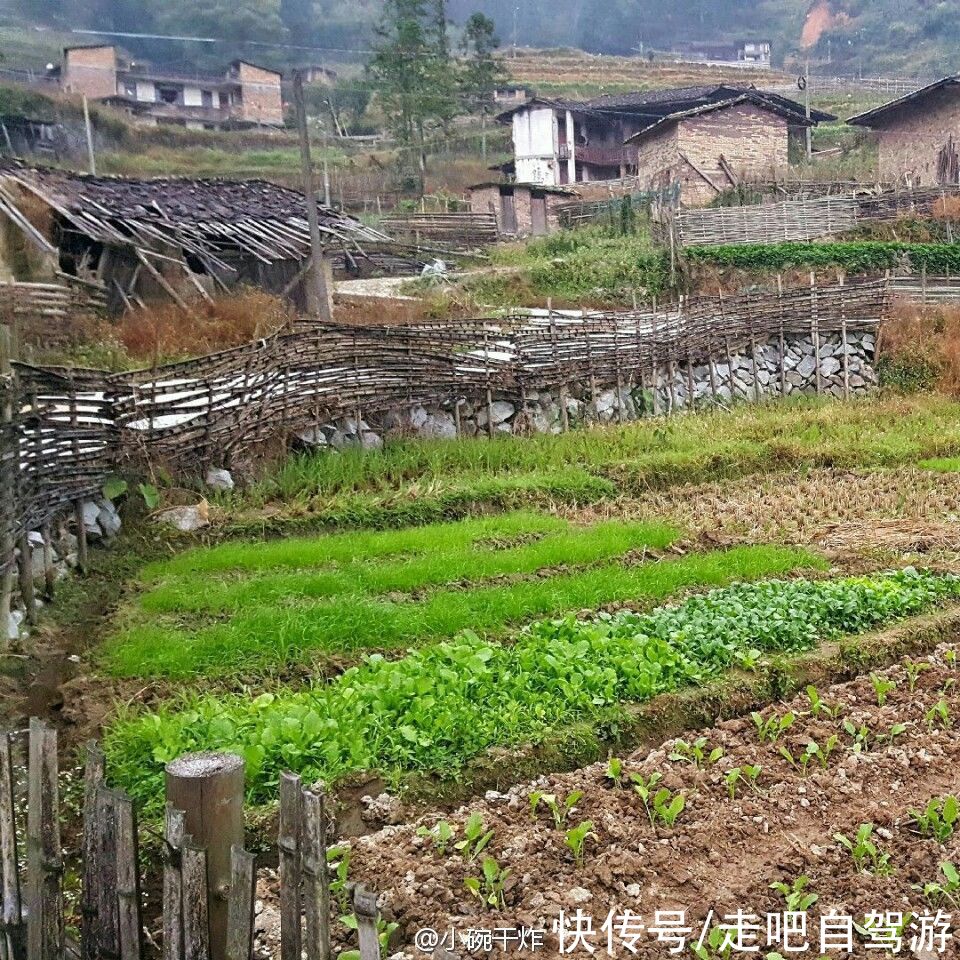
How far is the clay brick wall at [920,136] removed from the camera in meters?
35.2

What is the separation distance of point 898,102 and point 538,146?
17908 millimetres

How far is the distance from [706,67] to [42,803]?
83084 mm

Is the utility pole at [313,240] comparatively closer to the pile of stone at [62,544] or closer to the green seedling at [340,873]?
the pile of stone at [62,544]

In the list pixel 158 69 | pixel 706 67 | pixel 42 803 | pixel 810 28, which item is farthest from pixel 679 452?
pixel 810 28

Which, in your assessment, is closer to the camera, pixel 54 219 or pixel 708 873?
pixel 708 873

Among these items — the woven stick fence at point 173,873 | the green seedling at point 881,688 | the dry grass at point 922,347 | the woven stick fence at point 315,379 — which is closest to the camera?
the woven stick fence at point 173,873

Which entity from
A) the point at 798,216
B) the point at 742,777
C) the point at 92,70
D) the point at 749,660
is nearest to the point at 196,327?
the point at 749,660

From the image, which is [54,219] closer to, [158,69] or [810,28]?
[158,69]

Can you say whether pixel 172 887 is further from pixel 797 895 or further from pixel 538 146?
pixel 538 146

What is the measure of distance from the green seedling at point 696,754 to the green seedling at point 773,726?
39 cm

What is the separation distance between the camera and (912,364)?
2178cm

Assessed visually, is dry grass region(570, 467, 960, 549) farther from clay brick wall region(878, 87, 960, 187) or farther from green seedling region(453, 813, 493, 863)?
clay brick wall region(878, 87, 960, 187)

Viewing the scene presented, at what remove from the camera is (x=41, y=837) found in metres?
3.48

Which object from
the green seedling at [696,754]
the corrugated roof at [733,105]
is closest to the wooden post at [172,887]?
the green seedling at [696,754]
